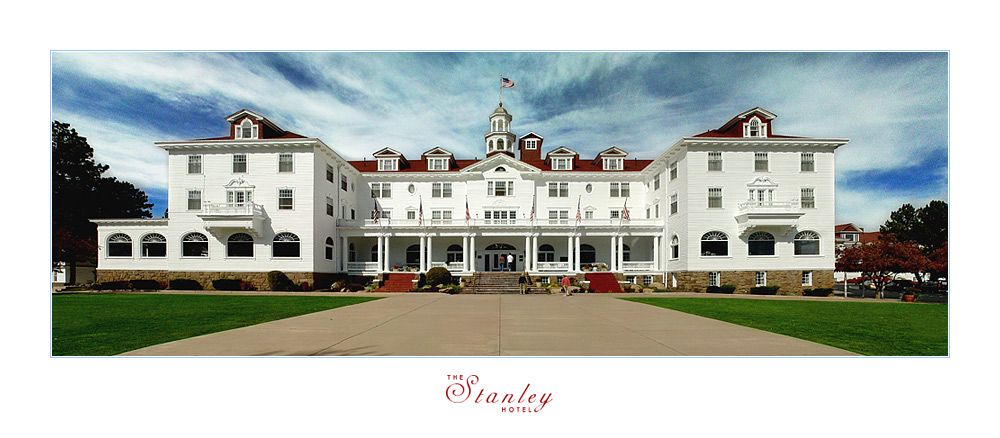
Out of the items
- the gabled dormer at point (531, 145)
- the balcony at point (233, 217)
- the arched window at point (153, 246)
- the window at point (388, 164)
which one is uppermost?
the gabled dormer at point (531, 145)

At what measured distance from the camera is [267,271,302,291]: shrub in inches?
1430

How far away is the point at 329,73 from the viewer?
43.8 ft

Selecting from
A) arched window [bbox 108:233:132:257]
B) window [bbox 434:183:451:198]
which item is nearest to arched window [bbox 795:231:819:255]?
window [bbox 434:183:451:198]

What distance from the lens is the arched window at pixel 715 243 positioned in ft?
122

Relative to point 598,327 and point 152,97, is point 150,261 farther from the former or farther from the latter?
point 598,327

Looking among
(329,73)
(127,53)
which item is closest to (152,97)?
(127,53)

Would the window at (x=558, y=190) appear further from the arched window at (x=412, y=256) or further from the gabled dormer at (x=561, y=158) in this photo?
the arched window at (x=412, y=256)

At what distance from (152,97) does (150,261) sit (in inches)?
1197

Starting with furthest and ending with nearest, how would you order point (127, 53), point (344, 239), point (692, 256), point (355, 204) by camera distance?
point (355, 204)
point (344, 239)
point (692, 256)
point (127, 53)

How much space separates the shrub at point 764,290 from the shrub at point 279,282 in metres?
31.7

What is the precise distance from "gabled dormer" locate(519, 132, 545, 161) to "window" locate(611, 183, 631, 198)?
10.2m

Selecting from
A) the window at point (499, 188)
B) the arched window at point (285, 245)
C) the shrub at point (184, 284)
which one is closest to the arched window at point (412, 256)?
the window at point (499, 188)

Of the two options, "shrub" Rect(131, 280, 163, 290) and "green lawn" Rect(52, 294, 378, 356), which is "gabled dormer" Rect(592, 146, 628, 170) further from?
"shrub" Rect(131, 280, 163, 290)

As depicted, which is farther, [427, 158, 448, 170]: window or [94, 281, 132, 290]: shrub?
[427, 158, 448, 170]: window
